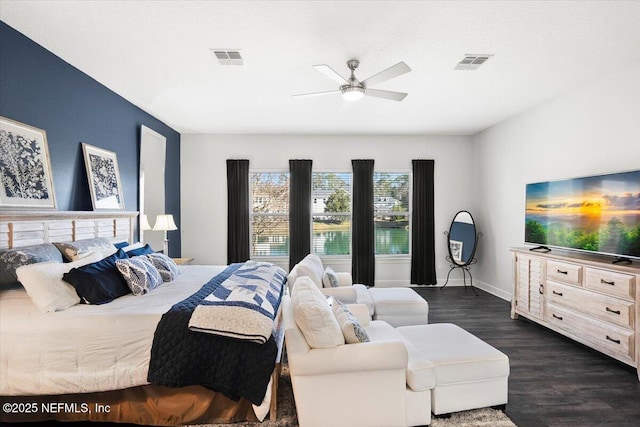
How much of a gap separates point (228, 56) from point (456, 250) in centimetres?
471

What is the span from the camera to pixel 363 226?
19.8 feet

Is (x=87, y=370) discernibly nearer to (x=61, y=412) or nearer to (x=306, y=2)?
(x=61, y=412)

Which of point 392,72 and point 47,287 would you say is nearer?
point 47,287

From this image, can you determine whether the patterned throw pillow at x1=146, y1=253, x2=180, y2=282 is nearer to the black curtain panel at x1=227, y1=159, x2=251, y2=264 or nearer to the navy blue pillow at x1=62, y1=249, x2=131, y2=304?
the navy blue pillow at x1=62, y1=249, x2=131, y2=304

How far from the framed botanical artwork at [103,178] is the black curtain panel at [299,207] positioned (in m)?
2.69

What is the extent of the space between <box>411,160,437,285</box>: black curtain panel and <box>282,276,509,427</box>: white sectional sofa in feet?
12.8

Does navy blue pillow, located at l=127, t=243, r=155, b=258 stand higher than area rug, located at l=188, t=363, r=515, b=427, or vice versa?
navy blue pillow, located at l=127, t=243, r=155, b=258

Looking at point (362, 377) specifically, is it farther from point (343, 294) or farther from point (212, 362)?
point (343, 294)

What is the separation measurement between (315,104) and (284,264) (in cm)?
291

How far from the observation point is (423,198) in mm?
6129

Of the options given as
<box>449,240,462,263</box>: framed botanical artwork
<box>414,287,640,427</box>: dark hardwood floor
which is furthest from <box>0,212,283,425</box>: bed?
<box>449,240,462,263</box>: framed botanical artwork

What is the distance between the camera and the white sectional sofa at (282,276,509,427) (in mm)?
2018

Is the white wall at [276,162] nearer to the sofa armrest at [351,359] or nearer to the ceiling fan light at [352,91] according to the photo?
the ceiling fan light at [352,91]

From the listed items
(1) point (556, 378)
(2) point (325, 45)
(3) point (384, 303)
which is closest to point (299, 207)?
(3) point (384, 303)
